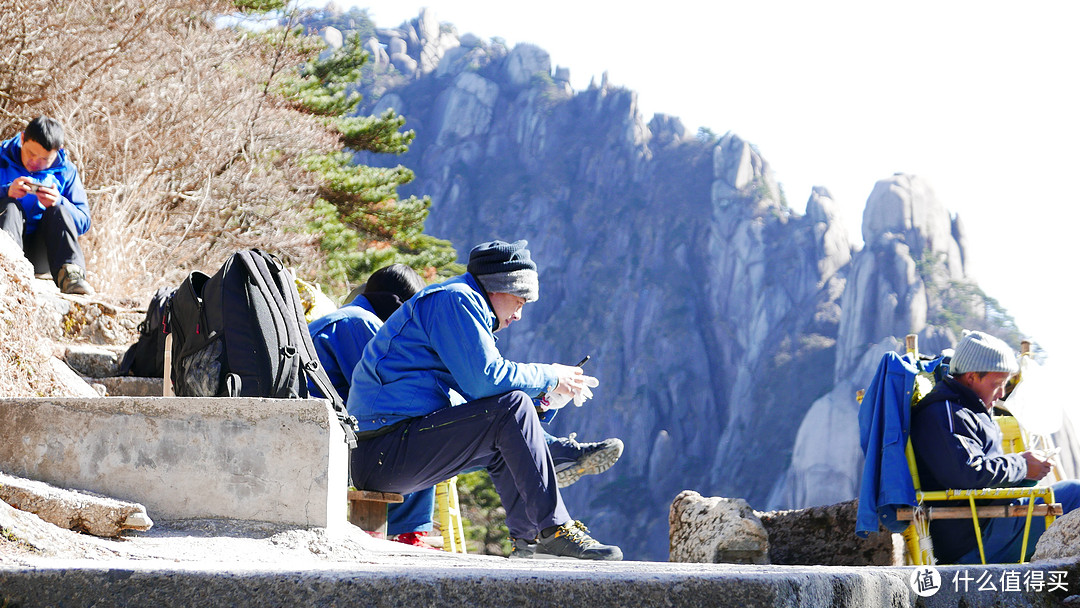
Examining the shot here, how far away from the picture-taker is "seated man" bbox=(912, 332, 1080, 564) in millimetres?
3912

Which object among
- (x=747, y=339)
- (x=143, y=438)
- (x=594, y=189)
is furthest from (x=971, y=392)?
(x=594, y=189)

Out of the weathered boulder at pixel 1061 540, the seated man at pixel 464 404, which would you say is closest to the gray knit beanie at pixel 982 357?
the weathered boulder at pixel 1061 540

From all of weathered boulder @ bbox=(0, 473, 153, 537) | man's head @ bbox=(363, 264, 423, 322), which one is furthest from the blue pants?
weathered boulder @ bbox=(0, 473, 153, 537)

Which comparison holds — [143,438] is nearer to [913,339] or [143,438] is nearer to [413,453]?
[413,453]

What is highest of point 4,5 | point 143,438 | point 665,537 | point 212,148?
point 4,5

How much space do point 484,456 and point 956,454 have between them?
2020mm

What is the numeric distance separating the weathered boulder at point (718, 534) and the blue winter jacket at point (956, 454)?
0.73 meters

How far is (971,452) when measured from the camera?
12.8 feet

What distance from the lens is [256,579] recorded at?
1514mm

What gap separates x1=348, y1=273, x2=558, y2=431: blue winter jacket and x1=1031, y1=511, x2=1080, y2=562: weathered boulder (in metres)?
1.63

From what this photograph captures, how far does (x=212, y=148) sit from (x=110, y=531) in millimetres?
8341

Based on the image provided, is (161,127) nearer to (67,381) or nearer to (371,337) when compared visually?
(371,337)

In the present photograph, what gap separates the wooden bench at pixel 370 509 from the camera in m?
3.08

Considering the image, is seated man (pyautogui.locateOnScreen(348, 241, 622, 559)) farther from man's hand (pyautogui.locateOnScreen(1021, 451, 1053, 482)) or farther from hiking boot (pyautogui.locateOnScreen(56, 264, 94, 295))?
hiking boot (pyautogui.locateOnScreen(56, 264, 94, 295))
